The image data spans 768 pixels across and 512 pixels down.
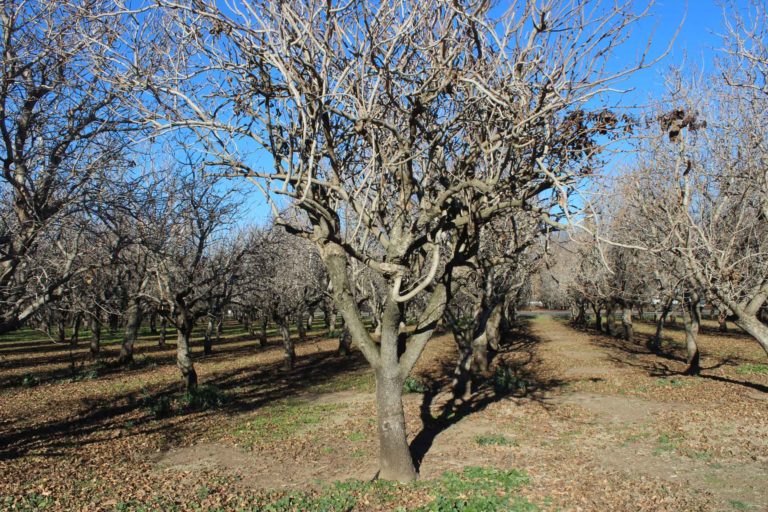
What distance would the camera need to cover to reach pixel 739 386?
1577 cm

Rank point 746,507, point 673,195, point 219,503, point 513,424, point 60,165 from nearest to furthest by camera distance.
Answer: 1. point 746,507
2. point 219,503
3. point 60,165
4. point 513,424
5. point 673,195

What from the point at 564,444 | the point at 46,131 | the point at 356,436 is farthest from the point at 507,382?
the point at 46,131

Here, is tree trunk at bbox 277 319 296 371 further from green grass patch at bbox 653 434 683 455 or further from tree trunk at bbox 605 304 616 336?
tree trunk at bbox 605 304 616 336

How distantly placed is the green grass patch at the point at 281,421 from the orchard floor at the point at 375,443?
0.08m

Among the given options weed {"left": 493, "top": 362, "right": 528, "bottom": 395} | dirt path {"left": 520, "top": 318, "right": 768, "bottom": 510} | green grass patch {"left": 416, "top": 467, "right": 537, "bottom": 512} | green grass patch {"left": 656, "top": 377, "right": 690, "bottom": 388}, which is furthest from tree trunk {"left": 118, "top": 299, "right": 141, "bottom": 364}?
green grass patch {"left": 656, "top": 377, "right": 690, "bottom": 388}

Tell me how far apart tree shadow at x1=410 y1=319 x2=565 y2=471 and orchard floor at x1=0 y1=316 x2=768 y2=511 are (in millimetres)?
82

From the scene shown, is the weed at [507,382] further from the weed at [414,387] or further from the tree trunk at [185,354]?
the tree trunk at [185,354]

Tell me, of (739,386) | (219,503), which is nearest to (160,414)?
(219,503)

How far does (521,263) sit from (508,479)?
29.4ft

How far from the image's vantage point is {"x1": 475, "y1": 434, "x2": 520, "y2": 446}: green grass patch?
10055 millimetres

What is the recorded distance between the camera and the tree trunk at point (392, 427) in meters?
7.63

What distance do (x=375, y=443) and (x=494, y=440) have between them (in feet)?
7.59

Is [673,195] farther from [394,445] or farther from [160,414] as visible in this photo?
[160,414]

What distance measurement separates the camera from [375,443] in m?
10.5
